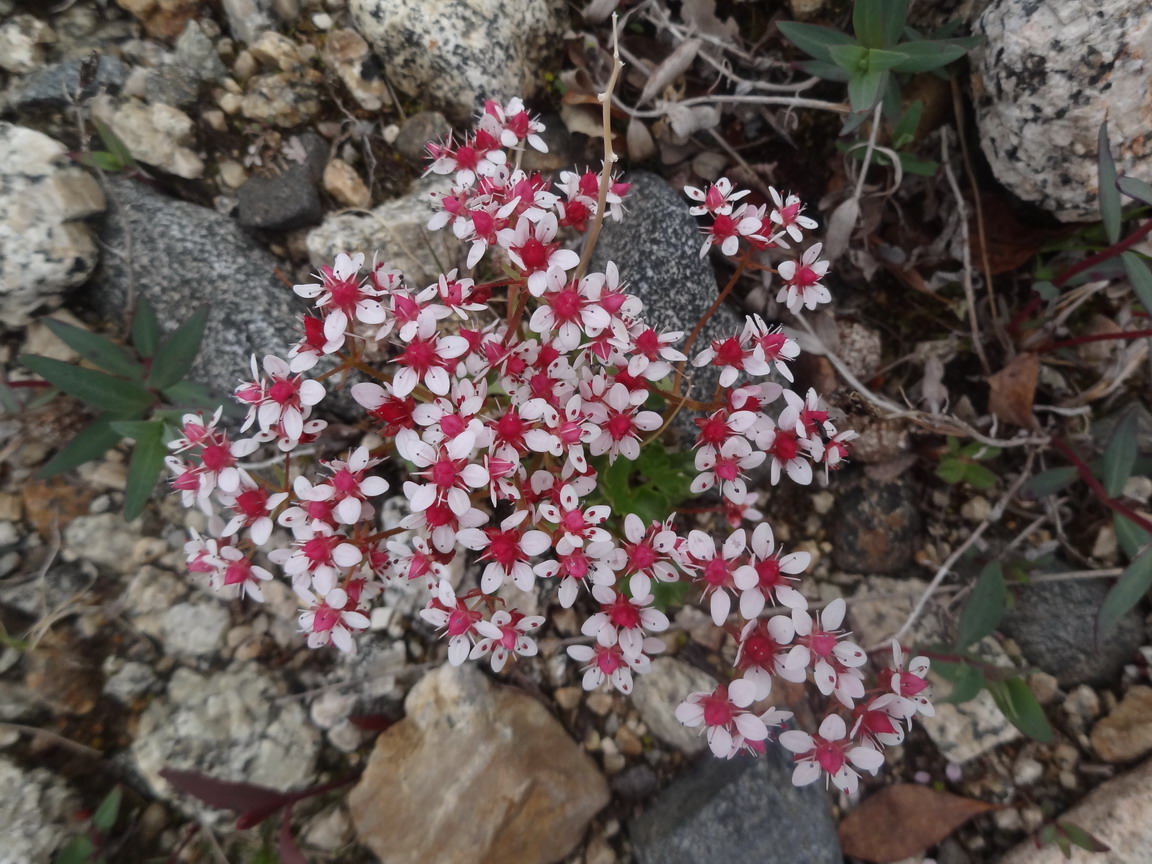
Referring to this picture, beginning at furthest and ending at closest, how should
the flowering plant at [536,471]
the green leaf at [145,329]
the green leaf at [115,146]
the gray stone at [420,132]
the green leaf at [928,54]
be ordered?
the gray stone at [420,132] → the green leaf at [115,146] → the green leaf at [145,329] → the green leaf at [928,54] → the flowering plant at [536,471]

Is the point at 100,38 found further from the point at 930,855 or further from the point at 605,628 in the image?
the point at 930,855

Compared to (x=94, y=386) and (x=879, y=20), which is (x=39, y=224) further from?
(x=879, y=20)

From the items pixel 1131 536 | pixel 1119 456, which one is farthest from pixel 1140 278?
pixel 1131 536

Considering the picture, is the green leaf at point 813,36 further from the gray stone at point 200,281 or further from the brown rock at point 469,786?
the brown rock at point 469,786

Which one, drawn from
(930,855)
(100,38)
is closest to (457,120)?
(100,38)

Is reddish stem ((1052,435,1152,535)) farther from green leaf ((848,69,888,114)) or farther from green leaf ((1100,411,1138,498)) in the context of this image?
green leaf ((848,69,888,114))

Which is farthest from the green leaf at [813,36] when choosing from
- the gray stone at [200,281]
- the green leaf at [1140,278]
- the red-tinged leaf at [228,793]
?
the red-tinged leaf at [228,793]

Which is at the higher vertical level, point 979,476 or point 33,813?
A: point 979,476

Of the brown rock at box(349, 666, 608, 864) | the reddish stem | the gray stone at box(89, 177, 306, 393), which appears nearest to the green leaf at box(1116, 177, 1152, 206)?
the reddish stem
